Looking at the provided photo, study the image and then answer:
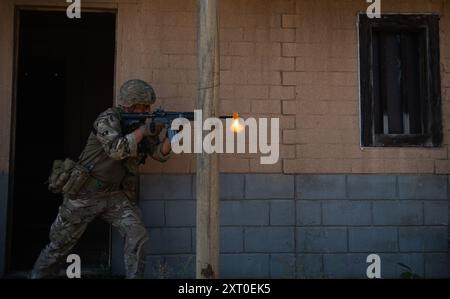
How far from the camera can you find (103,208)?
4176 mm

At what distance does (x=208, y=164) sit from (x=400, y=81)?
9.02 ft

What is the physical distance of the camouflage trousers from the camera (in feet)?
13.3

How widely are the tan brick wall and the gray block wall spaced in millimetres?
149

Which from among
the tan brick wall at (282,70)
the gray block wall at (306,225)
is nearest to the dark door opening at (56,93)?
the tan brick wall at (282,70)

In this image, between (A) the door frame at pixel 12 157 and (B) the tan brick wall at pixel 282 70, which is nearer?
(A) the door frame at pixel 12 157

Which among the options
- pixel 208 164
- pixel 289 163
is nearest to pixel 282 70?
pixel 289 163

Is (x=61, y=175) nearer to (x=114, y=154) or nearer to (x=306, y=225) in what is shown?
(x=114, y=154)

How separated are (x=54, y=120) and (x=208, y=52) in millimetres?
5094

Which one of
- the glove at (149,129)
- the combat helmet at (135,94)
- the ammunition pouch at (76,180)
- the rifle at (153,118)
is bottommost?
the ammunition pouch at (76,180)

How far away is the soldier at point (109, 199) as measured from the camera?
4059mm

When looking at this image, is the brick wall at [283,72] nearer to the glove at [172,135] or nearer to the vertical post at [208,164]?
the glove at [172,135]

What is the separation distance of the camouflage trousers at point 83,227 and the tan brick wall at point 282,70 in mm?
670

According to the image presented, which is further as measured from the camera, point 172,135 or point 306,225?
point 306,225
